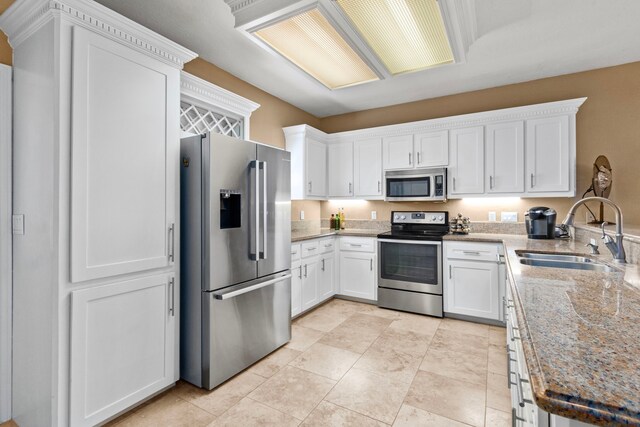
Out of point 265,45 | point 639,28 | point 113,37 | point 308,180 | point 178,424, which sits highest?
point 639,28

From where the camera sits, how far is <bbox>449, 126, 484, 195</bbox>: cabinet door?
3568mm

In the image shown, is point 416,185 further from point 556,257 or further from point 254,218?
A: point 254,218

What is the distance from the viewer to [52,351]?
63.4 inches

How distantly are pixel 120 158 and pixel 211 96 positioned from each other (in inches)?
50.2

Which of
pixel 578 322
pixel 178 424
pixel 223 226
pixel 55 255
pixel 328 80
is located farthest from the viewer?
pixel 328 80

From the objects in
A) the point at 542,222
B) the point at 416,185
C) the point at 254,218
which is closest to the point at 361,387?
the point at 254,218

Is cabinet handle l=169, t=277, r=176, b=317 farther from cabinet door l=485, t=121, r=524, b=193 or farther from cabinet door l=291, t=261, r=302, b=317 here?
cabinet door l=485, t=121, r=524, b=193

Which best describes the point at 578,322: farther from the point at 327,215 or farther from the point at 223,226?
the point at 327,215

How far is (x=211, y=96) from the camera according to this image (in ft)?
9.37

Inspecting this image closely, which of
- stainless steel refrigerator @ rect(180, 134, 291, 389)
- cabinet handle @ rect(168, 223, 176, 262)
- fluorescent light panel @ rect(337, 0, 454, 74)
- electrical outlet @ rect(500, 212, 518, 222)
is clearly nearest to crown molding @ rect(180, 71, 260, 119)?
stainless steel refrigerator @ rect(180, 134, 291, 389)

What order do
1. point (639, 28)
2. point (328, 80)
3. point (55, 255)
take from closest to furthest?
1. point (55, 255)
2. point (639, 28)
3. point (328, 80)

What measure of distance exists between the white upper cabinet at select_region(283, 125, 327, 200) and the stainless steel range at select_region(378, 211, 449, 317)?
1.16m

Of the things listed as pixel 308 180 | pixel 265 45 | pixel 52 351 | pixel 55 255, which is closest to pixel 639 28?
pixel 265 45

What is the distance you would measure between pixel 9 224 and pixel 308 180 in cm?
290
